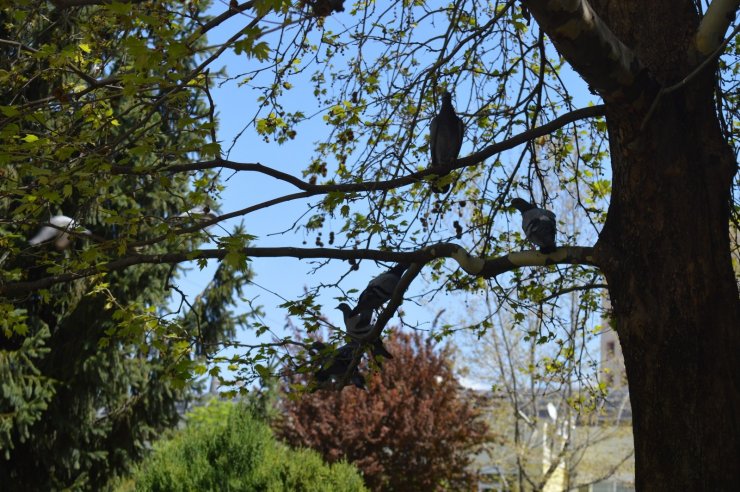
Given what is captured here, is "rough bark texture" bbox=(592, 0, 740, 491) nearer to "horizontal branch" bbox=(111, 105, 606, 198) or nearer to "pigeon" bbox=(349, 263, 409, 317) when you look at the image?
"horizontal branch" bbox=(111, 105, 606, 198)

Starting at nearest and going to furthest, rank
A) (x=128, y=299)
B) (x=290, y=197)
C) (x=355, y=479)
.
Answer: (x=290, y=197), (x=355, y=479), (x=128, y=299)

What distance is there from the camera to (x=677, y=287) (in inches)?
173

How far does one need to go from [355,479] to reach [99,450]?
4380 millimetres

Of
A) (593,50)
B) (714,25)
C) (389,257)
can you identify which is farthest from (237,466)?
(714,25)

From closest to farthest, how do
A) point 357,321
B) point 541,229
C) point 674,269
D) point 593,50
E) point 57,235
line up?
point 593,50, point 674,269, point 541,229, point 357,321, point 57,235

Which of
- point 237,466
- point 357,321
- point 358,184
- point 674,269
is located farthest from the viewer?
point 237,466

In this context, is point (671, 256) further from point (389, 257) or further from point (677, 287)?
point (389, 257)

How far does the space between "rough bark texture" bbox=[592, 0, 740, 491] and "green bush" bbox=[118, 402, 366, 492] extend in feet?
19.8

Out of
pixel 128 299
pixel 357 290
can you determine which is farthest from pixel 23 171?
pixel 128 299

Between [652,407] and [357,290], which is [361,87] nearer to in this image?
[357,290]

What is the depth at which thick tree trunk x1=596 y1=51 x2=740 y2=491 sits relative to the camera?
423cm

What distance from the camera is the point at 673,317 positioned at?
4367 mm

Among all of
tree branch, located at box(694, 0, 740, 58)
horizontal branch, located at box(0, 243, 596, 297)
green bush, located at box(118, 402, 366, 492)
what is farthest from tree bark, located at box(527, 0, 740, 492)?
green bush, located at box(118, 402, 366, 492)

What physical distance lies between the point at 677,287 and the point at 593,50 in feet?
4.21
